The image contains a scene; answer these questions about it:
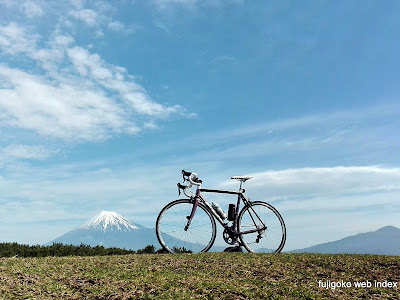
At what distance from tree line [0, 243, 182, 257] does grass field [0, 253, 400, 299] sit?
272cm

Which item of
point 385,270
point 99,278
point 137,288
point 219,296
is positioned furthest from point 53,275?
point 385,270

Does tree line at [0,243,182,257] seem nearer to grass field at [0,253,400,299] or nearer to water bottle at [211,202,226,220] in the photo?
water bottle at [211,202,226,220]

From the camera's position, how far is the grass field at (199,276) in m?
6.46

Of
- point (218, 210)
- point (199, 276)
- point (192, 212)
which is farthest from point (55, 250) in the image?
point (199, 276)

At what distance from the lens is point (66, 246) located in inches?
508

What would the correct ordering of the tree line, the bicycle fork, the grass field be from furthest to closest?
the tree line → the bicycle fork → the grass field

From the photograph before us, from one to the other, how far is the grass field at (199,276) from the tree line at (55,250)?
8.93ft

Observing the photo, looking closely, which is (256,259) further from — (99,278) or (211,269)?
(99,278)

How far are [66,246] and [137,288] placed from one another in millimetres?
7192

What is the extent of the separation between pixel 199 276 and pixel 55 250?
22.0 feet

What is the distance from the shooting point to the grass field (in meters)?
6.46

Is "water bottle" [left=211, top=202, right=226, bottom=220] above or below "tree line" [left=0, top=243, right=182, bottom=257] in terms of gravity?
above

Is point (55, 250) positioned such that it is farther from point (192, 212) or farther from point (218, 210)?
point (218, 210)

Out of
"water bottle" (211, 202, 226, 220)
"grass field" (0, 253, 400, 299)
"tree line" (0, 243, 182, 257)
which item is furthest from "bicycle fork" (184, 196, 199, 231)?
"grass field" (0, 253, 400, 299)
